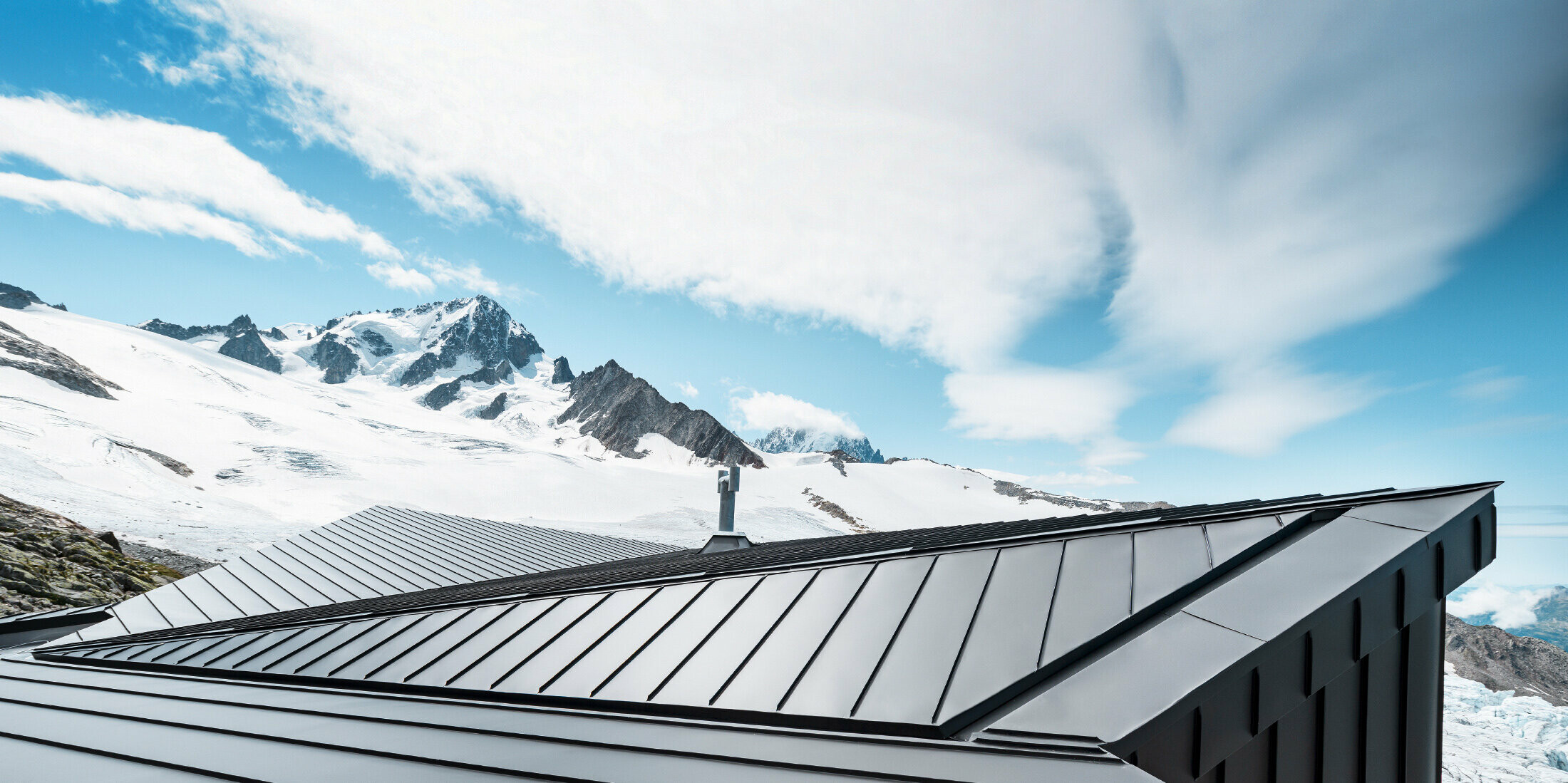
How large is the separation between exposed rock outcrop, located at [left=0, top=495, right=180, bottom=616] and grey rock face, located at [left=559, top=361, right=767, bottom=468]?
323 feet

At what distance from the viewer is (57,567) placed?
1825 cm

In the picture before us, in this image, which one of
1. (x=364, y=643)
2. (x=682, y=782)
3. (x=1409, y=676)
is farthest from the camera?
(x=364, y=643)

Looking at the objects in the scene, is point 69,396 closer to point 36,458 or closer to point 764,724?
point 36,458

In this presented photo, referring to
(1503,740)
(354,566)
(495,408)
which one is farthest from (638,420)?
(354,566)

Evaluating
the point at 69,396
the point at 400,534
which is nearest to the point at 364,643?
the point at 400,534

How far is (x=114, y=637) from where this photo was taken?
8.66 m

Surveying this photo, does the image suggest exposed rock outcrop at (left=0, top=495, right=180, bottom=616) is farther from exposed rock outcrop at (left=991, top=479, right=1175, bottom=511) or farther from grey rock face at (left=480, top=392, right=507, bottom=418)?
grey rock face at (left=480, top=392, right=507, bottom=418)

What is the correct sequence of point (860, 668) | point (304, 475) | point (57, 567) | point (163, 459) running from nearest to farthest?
1. point (860, 668)
2. point (57, 567)
3. point (163, 459)
4. point (304, 475)

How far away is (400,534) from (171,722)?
1104 centimetres

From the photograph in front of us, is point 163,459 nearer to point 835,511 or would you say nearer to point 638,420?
point 835,511

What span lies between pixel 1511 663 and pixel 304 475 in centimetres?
11058

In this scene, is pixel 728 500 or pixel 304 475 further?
pixel 304 475

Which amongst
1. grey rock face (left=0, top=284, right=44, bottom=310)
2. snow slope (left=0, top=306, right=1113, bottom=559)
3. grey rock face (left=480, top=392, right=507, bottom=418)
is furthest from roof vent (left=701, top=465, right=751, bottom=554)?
grey rock face (left=0, top=284, right=44, bottom=310)

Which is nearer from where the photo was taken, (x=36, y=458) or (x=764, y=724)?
(x=764, y=724)
